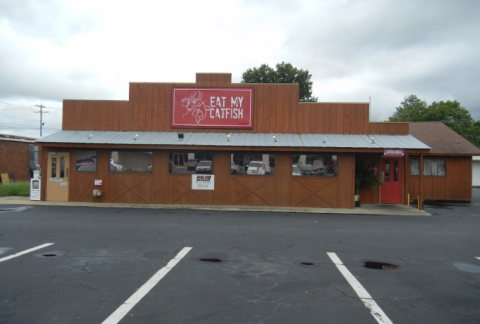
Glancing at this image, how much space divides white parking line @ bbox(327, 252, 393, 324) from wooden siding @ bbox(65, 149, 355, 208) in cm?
977

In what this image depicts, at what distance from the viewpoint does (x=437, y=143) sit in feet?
71.9

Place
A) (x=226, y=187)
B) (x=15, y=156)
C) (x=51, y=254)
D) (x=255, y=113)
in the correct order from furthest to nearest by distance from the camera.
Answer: (x=15, y=156)
(x=255, y=113)
(x=226, y=187)
(x=51, y=254)

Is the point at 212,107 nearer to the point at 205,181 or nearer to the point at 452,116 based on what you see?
the point at 205,181

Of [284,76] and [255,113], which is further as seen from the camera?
[284,76]

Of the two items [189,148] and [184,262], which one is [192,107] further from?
[184,262]

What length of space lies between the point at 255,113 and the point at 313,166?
3.89 metres

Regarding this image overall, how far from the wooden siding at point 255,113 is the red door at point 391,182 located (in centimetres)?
167

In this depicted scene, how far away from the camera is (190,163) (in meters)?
17.6

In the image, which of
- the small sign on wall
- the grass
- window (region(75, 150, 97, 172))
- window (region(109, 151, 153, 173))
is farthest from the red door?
the grass

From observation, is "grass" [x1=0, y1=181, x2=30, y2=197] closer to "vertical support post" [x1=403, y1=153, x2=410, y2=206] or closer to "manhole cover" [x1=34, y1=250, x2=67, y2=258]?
"manhole cover" [x1=34, y1=250, x2=67, y2=258]

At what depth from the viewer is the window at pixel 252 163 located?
57.1 ft

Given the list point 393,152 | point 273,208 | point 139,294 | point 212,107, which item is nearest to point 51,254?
point 139,294

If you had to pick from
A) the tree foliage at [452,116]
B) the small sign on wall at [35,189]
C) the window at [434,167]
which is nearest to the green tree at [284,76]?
the tree foliage at [452,116]

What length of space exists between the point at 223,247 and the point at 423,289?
440 centimetres
